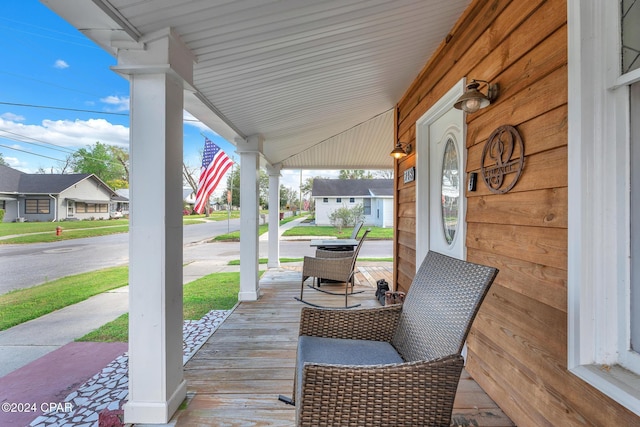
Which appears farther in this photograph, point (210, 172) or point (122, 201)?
point (210, 172)

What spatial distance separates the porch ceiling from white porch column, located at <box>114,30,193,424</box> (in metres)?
0.20

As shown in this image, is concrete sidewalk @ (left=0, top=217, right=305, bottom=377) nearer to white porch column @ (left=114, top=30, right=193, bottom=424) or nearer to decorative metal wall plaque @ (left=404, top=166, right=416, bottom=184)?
white porch column @ (left=114, top=30, right=193, bottom=424)

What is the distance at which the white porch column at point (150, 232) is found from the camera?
5.47 feet

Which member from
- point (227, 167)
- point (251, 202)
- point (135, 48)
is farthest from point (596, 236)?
point (227, 167)

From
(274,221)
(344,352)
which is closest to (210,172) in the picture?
(274,221)

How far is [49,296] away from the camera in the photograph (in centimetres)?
406

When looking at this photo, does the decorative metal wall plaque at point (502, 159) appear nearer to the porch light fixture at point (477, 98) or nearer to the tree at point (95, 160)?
the porch light fixture at point (477, 98)

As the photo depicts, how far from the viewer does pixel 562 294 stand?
4.17 feet

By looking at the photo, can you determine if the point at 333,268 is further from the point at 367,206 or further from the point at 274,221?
the point at 367,206

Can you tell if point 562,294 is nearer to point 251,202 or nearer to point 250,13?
point 250,13

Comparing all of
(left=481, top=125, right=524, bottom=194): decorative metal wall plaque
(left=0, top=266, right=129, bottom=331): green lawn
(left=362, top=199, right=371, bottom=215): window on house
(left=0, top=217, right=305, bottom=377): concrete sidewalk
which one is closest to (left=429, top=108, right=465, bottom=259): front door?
(left=481, top=125, right=524, bottom=194): decorative metal wall plaque

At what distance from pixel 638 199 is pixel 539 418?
1.09 metres

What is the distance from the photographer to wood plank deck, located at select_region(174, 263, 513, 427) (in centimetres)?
172

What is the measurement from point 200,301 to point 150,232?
2765 mm
